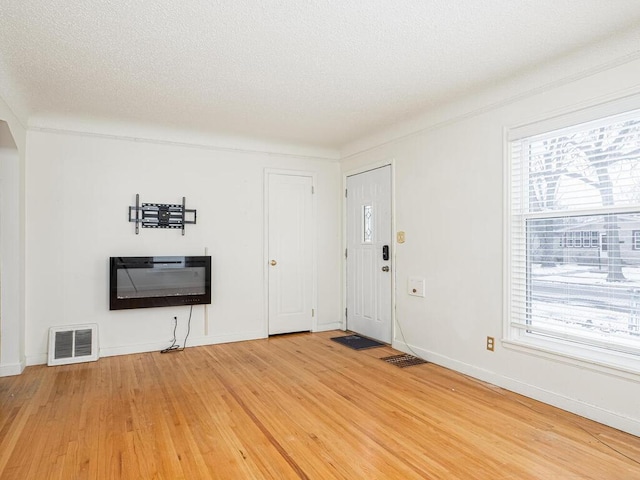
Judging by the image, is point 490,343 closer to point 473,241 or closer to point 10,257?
point 473,241

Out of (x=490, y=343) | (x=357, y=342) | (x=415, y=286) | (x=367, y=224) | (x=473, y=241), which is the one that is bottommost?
(x=357, y=342)

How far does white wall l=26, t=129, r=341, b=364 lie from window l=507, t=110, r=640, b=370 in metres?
3.00

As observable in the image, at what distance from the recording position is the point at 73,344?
4.02 metres

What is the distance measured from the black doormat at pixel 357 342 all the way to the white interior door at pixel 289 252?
24.7 inches

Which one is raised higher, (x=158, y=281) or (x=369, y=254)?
(x=369, y=254)

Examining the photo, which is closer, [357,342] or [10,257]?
[10,257]

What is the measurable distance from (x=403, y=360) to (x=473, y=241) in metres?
1.41

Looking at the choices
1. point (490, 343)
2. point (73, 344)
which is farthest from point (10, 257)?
point (490, 343)

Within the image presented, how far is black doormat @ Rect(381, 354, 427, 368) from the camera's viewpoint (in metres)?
3.92

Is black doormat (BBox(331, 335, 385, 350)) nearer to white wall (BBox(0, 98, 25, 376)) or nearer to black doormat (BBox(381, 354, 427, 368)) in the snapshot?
black doormat (BBox(381, 354, 427, 368))

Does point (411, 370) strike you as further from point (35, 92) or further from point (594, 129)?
point (35, 92)

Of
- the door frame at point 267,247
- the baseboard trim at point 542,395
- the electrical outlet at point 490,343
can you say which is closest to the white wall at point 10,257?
the door frame at point 267,247

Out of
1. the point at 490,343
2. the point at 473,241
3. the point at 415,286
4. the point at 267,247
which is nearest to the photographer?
the point at 490,343

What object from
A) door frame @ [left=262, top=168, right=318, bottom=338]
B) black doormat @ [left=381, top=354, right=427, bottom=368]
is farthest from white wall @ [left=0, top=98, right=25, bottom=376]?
black doormat @ [left=381, top=354, right=427, bottom=368]
